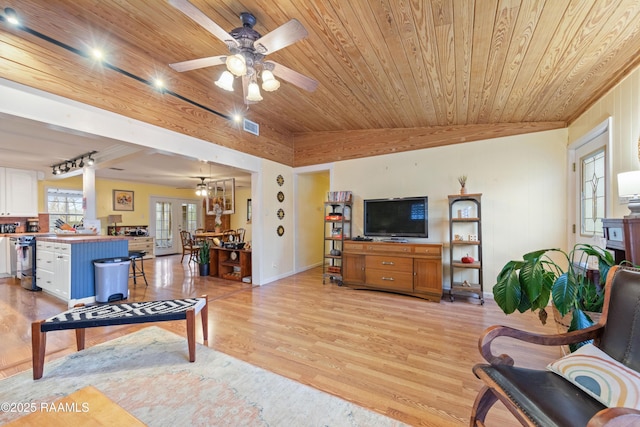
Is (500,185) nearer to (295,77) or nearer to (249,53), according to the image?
(295,77)

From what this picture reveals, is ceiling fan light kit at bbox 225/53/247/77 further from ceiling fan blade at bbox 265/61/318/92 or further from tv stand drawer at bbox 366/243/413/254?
tv stand drawer at bbox 366/243/413/254

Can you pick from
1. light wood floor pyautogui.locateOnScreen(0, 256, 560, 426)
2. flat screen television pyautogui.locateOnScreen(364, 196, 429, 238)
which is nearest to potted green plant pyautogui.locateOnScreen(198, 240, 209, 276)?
light wood floor pyautogui.locateOnScreen(0, 256, 560, 426)

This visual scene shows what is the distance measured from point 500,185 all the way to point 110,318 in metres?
4.79

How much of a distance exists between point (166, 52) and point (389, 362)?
3.85 metres

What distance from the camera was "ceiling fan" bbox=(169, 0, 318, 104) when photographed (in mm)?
1695

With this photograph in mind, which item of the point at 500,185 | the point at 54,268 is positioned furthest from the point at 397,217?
the point at 54,268

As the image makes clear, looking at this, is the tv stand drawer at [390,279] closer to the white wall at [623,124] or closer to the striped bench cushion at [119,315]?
the white wall at [623,124]

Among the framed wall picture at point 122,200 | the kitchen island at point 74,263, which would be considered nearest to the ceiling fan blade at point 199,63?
the kitchen island at point 74,263

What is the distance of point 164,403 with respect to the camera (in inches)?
65.7

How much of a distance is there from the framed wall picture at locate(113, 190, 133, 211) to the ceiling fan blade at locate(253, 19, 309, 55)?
7.82 metres

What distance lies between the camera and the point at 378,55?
230cm

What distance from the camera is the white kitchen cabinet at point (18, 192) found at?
5387 mm

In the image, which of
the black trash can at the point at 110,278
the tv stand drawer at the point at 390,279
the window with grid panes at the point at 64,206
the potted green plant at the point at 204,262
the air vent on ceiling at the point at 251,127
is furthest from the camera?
the window with grid panes at the point at 64,206

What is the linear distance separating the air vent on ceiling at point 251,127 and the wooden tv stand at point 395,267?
2521 millimetres
